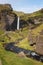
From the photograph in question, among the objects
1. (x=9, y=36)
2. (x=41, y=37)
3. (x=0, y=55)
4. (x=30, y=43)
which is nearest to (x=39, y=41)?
(x=41, y=37)

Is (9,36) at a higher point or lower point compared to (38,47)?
lower

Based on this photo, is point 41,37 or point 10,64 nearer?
point 10,64

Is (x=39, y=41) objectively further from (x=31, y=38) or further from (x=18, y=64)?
(x=18, y=64)

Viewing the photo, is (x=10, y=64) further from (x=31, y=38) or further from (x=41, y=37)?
(x=31, y=38)

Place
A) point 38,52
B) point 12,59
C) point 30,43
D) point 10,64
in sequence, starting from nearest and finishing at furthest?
point 10,64 → point 12,59 → point 38,52 → point 30,43

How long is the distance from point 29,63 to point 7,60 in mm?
5365

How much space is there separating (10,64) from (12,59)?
3.65 meters

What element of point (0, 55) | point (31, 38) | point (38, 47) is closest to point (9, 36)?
point (31, 38)

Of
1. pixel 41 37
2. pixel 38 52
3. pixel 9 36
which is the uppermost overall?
pixel 41 37

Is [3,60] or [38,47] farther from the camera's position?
[38,47]

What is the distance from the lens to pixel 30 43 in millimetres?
132500

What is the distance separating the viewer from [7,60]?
181 ft

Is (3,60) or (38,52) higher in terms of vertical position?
A: (3,60)

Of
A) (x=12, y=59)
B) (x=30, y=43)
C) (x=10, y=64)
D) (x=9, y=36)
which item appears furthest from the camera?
(x=9, y=36)
